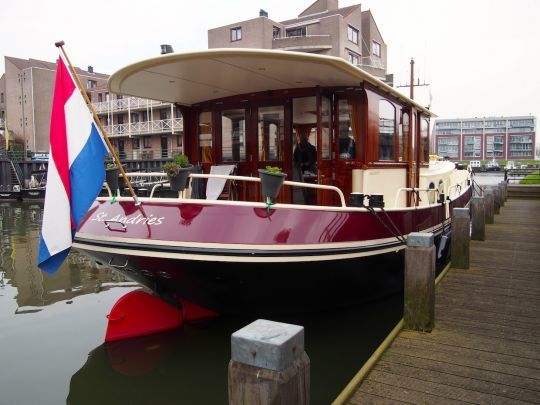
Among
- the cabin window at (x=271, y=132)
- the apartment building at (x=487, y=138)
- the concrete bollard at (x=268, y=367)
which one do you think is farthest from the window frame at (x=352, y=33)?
the apartment building at (x=487, y=138)

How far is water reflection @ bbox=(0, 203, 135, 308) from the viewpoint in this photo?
8.20m

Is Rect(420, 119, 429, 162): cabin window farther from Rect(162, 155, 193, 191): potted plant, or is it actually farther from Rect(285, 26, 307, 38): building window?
Rect(285, 26, 307, 38): building window

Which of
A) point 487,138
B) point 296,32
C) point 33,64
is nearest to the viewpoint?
point 296,32

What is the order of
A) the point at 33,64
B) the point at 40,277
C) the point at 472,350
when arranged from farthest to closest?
1. the point at 33,64
2. the point at 40,277
3. the point at 472,350

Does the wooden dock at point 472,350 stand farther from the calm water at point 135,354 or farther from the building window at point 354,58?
the building window at point 354,58

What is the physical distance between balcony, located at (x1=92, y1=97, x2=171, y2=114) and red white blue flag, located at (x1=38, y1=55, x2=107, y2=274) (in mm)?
41568

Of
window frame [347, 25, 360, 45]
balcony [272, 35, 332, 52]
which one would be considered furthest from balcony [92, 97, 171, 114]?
window frame [347, 25, 360, 45]

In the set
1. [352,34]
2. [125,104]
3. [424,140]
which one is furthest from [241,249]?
[125,104]

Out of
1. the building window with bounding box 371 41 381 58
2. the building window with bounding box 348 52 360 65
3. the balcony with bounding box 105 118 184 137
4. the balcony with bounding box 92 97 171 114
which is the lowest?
the balcony with bounding box 105 118 184 137

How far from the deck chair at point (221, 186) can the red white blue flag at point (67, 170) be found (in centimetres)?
238

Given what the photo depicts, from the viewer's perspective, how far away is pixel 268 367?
199 cm

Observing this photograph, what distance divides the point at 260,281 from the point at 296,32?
142 ft

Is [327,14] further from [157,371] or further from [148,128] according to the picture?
[157,371]

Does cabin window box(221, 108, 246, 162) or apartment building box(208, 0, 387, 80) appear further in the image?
apartment building box(208, 0, 387, 80)
